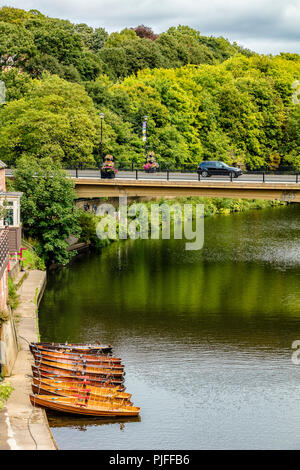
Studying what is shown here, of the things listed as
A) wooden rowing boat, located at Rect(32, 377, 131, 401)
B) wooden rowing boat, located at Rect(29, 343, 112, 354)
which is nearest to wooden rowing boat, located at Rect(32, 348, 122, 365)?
wooden rowing boat, located at Rect(29, 343, 112, 354)

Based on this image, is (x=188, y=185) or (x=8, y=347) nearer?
(x=8, y=347)

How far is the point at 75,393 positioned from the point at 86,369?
1692 mm

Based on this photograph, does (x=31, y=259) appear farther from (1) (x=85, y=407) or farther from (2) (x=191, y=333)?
(1) (x=85, y=407)

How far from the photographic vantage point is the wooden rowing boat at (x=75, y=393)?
33531 mm

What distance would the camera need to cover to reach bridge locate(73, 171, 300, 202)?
2400 inches

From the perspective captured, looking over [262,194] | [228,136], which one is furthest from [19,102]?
[228,136]

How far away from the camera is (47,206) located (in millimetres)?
62188

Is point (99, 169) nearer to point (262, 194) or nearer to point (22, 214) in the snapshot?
point (22, 214)

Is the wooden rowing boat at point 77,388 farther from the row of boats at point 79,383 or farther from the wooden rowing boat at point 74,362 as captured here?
the wooden rowing boat at point 74,362

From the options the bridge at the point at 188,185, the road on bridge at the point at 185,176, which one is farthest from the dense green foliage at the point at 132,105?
the bridge at the point at 188,185

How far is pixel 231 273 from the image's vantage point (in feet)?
201

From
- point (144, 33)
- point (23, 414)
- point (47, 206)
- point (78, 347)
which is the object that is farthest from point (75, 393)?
point (144, 33)

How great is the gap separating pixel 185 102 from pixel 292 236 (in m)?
29.8
